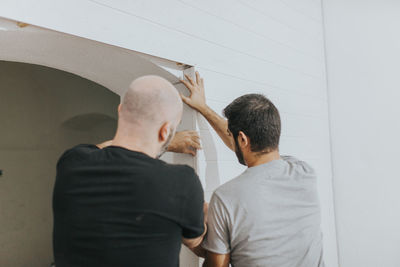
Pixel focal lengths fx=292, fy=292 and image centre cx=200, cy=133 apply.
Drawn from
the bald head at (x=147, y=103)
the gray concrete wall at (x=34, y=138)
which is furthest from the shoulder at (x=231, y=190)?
the gray concrete wall at (x=34, y=138)

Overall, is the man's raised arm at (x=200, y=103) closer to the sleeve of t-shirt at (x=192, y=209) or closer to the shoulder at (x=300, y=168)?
the shoulder at (x=300, y=168)

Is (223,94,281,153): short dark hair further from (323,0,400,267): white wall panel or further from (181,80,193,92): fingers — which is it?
(323,0,400,267): white wall panel

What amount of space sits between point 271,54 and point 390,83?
4.17 feet

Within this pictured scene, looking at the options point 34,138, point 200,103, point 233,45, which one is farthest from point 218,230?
point 34,138

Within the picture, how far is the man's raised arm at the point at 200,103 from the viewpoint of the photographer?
5.71 ft

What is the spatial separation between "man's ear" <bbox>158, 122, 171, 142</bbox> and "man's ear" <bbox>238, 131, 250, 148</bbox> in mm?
452

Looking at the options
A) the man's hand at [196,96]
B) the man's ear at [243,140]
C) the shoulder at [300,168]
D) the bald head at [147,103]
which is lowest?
the shoulder at [300,168]

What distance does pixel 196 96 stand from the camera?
1745 millimetres

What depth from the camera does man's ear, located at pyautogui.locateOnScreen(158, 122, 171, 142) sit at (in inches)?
41.4

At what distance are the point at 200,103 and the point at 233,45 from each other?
614 millimetres

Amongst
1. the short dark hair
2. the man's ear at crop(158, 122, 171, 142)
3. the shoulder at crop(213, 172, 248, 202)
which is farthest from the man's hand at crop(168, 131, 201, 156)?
the man's ear at crop(158, 122, 171, 142)

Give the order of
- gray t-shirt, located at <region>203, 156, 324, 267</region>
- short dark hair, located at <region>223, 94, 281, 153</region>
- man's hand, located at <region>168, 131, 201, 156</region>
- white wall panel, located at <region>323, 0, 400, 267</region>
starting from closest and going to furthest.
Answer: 1. gray t-shirt, located at <region>203, 156, 324, 267</region>
2. short dark hair, located at <region>223, 94, 281, 153</region>
3. man's hand, located at <region>168, 131, 201, 156</region>
4. white wall panel, located at <region>323, 0, 400, 267</region>

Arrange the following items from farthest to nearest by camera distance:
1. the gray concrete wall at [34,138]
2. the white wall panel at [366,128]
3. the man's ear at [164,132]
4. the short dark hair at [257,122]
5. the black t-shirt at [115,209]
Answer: the gray concrete wall at [34,138] < the white wall panel at [366,128] < the short dark hair at [257,122] < the man's ear at [164,132] < the black t-shirt at [115,209]

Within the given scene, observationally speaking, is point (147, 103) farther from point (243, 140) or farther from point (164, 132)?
point (243, 140)
